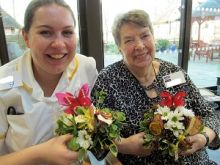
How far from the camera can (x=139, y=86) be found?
1482mm

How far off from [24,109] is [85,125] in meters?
0.40

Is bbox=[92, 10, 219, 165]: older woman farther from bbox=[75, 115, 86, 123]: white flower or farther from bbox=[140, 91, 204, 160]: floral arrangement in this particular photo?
bbox=[75, 115, 86, 123]: white flower

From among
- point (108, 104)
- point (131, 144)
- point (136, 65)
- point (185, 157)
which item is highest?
point (136, 65)

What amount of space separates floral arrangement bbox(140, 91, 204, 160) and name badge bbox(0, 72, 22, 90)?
0.64 metres

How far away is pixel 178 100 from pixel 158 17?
201 cm

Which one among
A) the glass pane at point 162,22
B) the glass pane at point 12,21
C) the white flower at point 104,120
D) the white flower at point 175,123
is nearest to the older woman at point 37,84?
the white flower at point 104,120

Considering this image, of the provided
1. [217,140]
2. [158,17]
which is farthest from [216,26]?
[217,140]

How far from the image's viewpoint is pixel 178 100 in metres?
1.14

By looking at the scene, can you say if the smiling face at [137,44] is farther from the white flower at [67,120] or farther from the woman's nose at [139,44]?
the white flower at [67,120]

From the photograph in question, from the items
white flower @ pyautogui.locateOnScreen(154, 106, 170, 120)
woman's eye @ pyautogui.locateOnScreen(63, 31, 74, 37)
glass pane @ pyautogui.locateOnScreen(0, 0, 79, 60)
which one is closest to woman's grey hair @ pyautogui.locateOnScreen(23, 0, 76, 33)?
woman's eye @ pyautogui.locateOnScreen(63, 31, 74, 37)

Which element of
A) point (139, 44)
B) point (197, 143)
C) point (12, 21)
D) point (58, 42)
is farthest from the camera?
point (12, 21)

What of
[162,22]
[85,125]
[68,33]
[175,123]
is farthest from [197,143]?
[162,22]

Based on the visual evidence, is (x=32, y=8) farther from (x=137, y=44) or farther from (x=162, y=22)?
(x=162, y=22)

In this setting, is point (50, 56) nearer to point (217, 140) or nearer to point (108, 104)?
point (108, 104)
